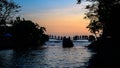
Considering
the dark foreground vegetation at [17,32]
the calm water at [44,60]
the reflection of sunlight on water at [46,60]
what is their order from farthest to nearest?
the dark foreground vegetation at [17,32] → the reflection of sunlight on water at [46,60] → the calm water at [44,60]

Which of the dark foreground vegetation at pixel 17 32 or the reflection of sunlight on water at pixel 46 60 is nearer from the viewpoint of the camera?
the reflection of sunlight on water at pixel 46 60

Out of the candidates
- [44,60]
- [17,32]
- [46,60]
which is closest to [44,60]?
[44,60]

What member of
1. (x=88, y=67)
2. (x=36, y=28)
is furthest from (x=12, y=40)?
(x=88, y=67)

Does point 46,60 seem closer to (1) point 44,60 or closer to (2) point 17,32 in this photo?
(1) point 44,60

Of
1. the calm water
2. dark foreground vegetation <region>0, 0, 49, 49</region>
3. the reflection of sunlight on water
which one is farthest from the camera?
dark foreground vegetation <region>0, 0, 49, 49</region>

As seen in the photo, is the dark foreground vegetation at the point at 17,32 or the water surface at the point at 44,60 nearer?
the water surface at the point at 44,60

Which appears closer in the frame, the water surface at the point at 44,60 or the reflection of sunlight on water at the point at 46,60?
the water surface at the point at 44,60

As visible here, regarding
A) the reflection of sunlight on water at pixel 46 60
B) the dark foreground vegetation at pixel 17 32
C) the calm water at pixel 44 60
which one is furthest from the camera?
the dark foreground vegetation at pixel 17 32

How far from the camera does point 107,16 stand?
65875 millimetres

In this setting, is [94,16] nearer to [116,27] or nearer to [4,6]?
[4,6]

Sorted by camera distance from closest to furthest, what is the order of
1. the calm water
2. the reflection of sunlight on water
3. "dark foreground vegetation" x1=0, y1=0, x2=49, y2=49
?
1. the calm water
2. the reflection of sunlight on water
3. "dark foreground vegetation" x1=0, y1=0, x2=49, y2=49

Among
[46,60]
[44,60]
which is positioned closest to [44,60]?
[44,60]

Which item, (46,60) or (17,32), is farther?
(17,32)

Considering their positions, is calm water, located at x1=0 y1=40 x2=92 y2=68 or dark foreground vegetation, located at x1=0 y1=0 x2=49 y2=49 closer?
calm water, located at x1=0 y1=40 x2=92 y2=68
